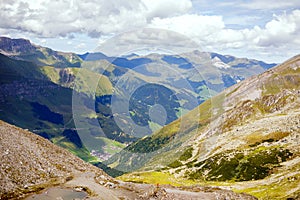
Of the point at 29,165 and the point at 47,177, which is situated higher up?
the point at 29,165

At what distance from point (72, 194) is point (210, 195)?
99.5 feet

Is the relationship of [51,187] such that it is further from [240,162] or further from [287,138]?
[287,138]

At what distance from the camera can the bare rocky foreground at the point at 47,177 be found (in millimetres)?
57594

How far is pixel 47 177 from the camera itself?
65.2 m

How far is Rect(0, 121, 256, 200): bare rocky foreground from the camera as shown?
57594 mm

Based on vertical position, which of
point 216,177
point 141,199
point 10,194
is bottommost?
point 216,177

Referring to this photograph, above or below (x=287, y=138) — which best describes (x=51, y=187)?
above

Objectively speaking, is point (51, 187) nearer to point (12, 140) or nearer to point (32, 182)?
point (32, 182)

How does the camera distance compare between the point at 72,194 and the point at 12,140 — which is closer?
the point at 72,194

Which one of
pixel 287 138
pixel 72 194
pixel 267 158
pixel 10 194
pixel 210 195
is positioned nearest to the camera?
pixel 10 194

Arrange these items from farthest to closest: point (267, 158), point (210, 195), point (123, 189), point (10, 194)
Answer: point (267, 158) → point (210, 195) → point (123, 189) → point (10, 194)

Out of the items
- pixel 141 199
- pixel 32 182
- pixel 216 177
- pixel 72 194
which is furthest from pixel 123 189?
pixel 216 177

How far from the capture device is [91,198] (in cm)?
5478

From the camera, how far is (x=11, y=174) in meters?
59.3
